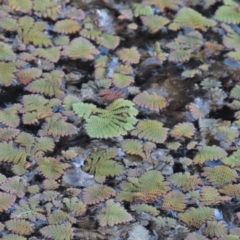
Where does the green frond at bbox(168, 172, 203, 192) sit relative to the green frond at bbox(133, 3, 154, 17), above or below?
below

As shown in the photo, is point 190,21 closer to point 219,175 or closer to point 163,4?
point 163,4

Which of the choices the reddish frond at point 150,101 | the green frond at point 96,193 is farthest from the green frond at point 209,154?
the green frond at point 96,193

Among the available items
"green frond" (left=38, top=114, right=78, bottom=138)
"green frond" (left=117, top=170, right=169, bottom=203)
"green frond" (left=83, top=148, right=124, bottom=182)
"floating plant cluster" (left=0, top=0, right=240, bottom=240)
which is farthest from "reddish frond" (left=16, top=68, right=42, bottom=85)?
"green frond" (left=117, top=170, right=169, bottom=203)

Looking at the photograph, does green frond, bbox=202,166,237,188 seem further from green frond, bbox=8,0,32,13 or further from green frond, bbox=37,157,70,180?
green frond, bbox=8,0,32,13

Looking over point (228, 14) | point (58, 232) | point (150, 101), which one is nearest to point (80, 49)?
point (150, 101)

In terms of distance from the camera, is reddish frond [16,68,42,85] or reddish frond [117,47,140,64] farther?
reddish frond [117,47,140,64]

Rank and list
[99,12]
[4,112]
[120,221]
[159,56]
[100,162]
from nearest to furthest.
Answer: [120,221], [100,162], [4,112], [159,56], [99,12]

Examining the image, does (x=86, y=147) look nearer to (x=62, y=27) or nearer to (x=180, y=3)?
(x=62, y=27)

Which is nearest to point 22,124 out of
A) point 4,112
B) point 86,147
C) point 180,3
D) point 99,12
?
point 4,112
